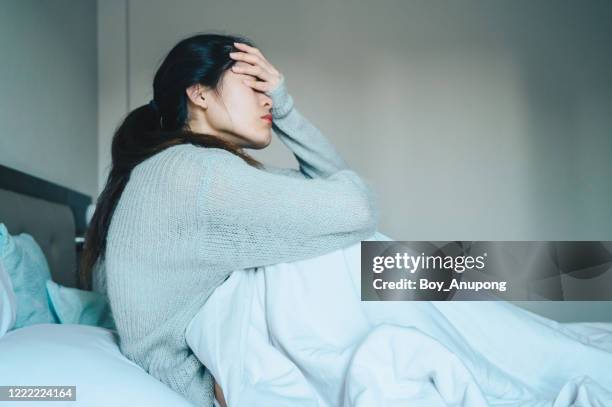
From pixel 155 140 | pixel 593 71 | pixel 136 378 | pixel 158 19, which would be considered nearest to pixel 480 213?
pixel 593 71

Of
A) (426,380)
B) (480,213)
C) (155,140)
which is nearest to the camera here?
(426,380)

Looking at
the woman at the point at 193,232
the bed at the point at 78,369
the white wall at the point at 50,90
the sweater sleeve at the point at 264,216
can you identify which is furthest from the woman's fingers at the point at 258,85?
the white wall at the point at 50,90

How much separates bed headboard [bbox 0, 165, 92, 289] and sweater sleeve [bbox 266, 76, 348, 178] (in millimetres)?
500

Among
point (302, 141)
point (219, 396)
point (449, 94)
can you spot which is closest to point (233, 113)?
point (302, 141)

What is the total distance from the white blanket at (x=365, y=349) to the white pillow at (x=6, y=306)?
0.30m

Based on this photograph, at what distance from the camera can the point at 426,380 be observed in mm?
612

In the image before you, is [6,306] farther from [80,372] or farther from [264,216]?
[264,216]

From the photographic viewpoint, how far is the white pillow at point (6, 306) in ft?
2.73

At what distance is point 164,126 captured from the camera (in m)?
1.03

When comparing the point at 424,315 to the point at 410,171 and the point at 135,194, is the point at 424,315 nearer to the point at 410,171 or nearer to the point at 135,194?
the point at 135,194

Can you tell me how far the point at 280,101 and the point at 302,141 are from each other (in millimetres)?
115

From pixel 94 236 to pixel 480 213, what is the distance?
1866 mm

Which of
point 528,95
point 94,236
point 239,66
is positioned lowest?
point 94,236

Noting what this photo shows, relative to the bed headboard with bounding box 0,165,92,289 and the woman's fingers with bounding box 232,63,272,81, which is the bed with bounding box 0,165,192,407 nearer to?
the bed headboard with bounding box 0,165,92,289
